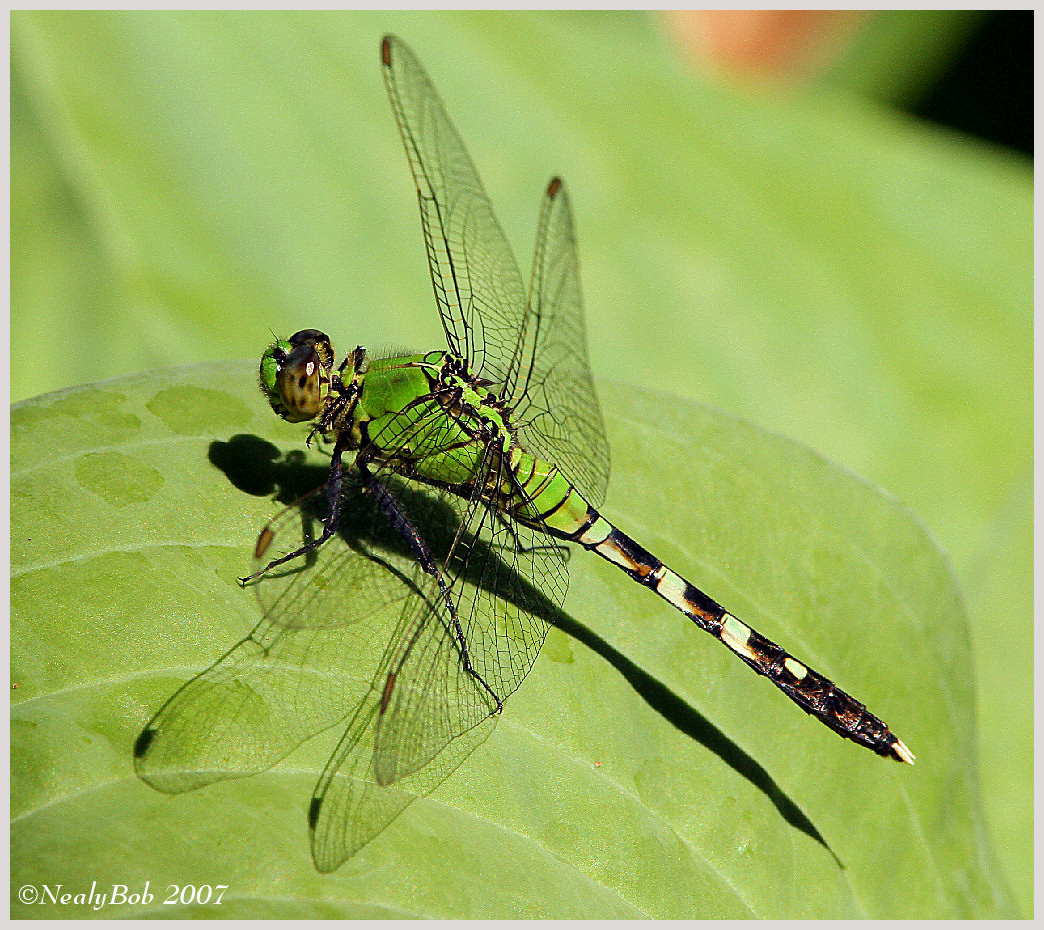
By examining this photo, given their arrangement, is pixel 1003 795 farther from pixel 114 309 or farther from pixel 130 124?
pixel 130 124

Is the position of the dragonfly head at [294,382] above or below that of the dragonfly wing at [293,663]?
above

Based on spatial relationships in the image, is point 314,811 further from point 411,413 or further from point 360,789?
point 411,413

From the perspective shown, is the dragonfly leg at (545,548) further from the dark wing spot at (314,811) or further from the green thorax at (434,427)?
the dark wing spot at (314,811)

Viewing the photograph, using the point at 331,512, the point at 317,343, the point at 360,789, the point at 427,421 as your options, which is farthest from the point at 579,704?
the point at 317,343

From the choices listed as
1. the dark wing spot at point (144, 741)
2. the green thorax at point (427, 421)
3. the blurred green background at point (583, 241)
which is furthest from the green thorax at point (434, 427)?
the dark wing spot at point (144, 741)

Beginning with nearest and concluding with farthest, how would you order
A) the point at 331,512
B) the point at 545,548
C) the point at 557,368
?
1. the point at 331,512
2. the point at 545,548
3. the point at 557,368

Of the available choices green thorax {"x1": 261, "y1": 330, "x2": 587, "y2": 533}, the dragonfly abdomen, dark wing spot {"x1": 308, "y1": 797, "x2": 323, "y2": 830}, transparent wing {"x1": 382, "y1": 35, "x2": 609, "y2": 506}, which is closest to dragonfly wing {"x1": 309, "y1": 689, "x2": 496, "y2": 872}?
dark wing spot {"x1": 308, "y1": 797, "x2": 323, "y2": 830}

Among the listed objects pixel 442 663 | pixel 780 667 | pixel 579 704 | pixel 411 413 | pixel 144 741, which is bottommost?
pixel 144 741

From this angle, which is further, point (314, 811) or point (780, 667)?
point (780, 667)
